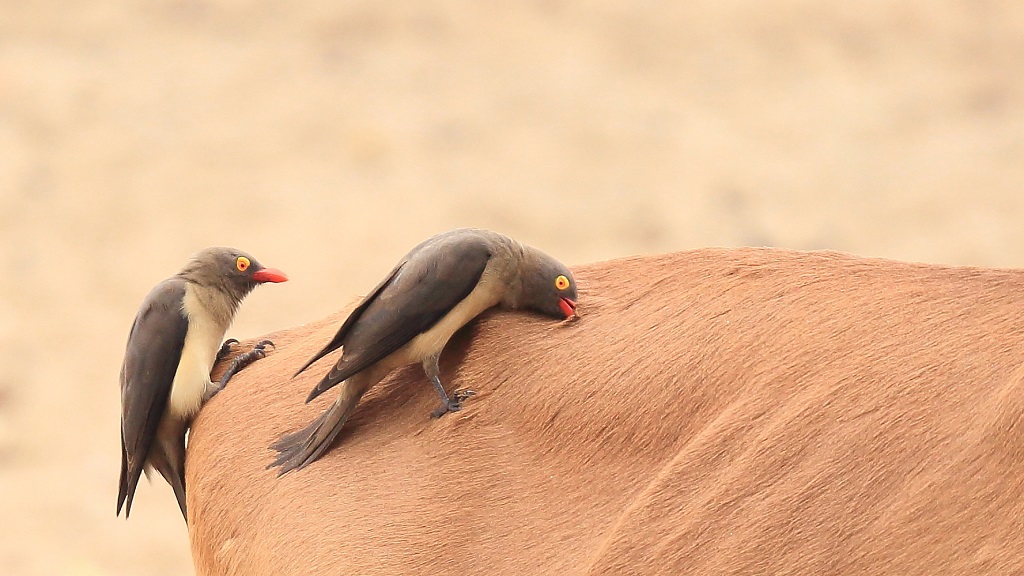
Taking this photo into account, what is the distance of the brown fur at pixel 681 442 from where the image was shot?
121cm

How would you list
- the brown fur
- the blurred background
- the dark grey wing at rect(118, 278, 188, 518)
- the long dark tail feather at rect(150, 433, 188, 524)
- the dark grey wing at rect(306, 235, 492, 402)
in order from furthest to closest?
the blurred background → the long dark tail feather at rect(150, 433, 188, 524) → the dark grey wing at rect(118, 278, 188, 518) → the dark grey wing at rect(306, 235, 492, 402) → the brown fur

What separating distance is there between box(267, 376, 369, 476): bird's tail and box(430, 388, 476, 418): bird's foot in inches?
4.2

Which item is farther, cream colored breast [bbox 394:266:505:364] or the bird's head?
the bird's head

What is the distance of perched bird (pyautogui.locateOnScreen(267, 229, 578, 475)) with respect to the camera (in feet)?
5.03

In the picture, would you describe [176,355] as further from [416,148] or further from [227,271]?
[416,148]

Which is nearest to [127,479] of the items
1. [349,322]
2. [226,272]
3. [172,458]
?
[172,458]

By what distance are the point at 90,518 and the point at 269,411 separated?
2952mm

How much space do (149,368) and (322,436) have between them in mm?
307

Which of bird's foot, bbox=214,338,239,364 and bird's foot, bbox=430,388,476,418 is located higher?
bird's foot, bbox=214,338,239,364

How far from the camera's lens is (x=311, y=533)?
149 centimetres

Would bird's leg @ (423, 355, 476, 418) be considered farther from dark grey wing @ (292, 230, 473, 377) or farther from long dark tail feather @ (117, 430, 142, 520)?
long dark tail feather @ (117, 430, 142, 520)

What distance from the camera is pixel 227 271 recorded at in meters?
1.82

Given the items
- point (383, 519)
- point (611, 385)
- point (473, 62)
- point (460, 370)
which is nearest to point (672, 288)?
point (611, 385)

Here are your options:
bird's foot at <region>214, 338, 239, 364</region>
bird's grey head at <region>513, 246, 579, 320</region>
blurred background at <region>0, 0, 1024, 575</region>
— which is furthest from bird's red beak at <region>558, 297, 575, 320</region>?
blurred background at <region>0, 0, 1024, 575</region>
